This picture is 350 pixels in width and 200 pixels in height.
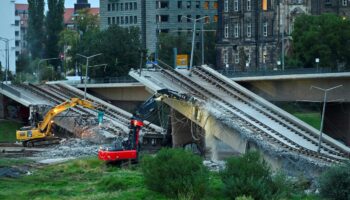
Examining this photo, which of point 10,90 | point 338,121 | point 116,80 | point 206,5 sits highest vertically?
point 206,5

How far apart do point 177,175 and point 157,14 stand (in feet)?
434

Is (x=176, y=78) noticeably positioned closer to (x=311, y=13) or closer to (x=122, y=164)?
(x=122, y=164)

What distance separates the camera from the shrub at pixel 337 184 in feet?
172

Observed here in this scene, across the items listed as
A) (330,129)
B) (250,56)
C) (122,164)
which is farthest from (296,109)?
(122,164)

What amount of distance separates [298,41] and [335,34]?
16.3ft

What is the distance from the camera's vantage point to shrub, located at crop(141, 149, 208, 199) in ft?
172

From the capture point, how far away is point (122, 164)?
73.7m

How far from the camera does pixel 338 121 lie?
95.3 meters

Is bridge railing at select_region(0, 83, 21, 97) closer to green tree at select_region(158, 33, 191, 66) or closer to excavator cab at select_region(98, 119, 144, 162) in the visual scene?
excavator cab at select_region(98, 119, 144, 162)

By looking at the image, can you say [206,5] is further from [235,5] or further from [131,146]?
[131,146]

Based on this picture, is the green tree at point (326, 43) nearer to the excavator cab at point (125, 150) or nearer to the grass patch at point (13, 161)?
the excavator cab at point (125, 150)

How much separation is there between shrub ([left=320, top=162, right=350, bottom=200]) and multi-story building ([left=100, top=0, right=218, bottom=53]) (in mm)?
129257

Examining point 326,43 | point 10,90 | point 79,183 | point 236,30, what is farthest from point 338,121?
point 236,30

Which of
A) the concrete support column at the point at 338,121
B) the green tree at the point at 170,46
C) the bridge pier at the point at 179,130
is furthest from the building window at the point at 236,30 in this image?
the bridge pier at the point at 179,130
